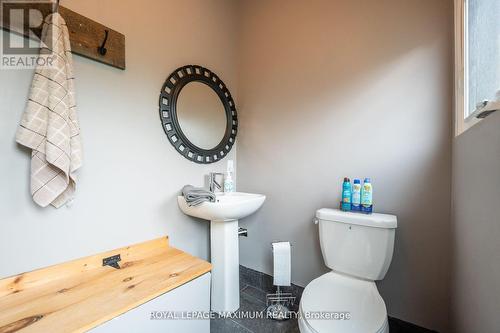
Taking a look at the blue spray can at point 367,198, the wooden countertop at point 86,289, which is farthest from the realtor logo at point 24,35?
the blue spray can at point 367,198

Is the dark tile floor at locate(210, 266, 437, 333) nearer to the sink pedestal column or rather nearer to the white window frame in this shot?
the sink pedestal column

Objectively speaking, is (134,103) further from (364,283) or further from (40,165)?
(364,283)

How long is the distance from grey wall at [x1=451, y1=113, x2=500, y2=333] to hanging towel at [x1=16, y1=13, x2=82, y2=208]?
5.20 ft

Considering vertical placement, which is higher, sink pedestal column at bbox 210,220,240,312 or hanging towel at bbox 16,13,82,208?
hanging towel at bbox 16,13,82,208

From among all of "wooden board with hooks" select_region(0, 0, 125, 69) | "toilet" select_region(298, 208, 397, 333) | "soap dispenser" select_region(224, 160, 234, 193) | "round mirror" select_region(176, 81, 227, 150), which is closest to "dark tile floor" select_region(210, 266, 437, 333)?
"toilet" select_region(298, 208, 397, 333)

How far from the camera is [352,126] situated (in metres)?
1.41

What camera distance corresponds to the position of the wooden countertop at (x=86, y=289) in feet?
2.54

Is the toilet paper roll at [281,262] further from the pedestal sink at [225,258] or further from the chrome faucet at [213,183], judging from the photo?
the chrome faucet at [213,183]

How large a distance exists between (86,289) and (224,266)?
2.51ft

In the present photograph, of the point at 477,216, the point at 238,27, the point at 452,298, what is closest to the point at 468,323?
the point at 452,298

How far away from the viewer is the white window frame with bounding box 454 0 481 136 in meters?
0.99

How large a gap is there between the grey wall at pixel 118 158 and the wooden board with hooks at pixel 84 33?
0.04 meters

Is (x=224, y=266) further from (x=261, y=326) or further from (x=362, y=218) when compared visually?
(x=362, y=218)

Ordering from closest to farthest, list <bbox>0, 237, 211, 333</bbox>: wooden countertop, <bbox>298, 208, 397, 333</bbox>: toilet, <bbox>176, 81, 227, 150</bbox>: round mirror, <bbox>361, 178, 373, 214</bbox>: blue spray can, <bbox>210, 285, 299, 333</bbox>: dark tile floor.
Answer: <bbox>0, 237, 211, 333</bbox>: wooden countertop
<bbox>298, 208, 397, 333</bbox>: toilet
<bbox>361, 178, 373, 214</bbox>: blue spray can
<bbox>210, 285, 299, 333</bbox>: dark tile floor
<bbox>176, 81, 227, 150</bbox>: round mirror
